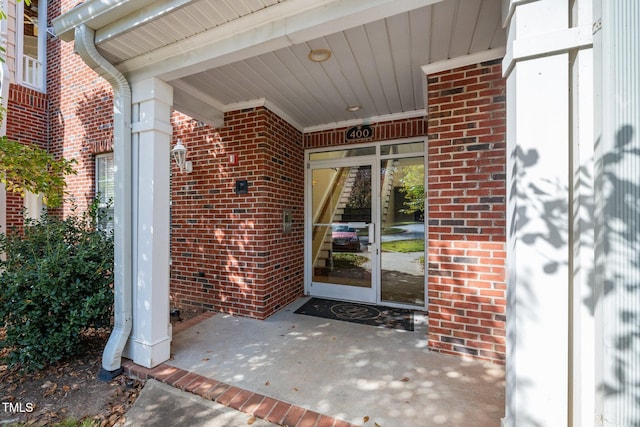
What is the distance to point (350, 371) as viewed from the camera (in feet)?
7.69

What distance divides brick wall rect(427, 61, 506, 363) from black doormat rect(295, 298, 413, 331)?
73 centimetres

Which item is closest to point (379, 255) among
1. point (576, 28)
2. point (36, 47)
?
point (576, 28)

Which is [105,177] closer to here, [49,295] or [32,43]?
[49,295]

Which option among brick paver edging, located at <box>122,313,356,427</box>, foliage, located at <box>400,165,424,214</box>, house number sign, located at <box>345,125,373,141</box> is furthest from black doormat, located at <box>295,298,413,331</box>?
house number sign, located at <box>345,125,373,141</box>

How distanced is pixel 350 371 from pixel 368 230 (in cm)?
214

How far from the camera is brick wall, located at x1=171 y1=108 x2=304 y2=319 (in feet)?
11.6

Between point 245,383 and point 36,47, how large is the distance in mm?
8291

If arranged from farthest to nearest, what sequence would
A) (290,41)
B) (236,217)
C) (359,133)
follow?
(359,133), (236,217), (290,41)

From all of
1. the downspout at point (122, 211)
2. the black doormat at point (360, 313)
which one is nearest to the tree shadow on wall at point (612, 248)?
the black doormat at point (360, 313)

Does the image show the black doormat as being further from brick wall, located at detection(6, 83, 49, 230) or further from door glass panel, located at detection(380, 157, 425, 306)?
brick wall, located at detection(6, 83, 49, 230)

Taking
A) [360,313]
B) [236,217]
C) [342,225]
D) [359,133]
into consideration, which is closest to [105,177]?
[236,217]

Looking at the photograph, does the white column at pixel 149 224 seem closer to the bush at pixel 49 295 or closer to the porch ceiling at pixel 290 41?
the porch ceiling at pixel 290 41

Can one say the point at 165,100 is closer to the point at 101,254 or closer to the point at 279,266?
the point at 101,254

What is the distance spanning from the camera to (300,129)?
4.36 metres
